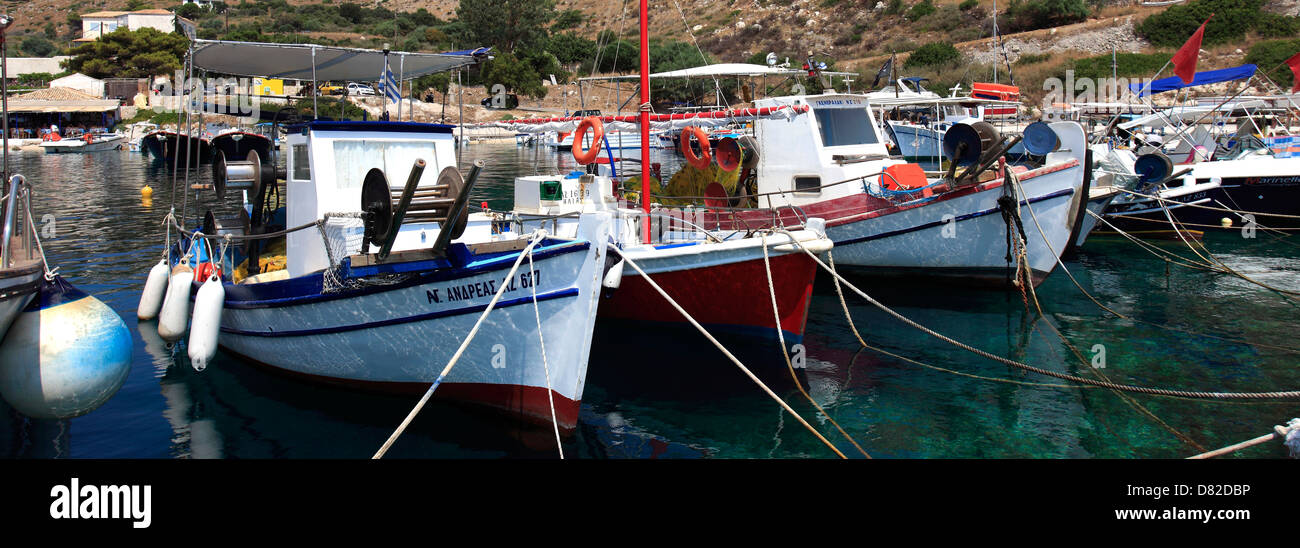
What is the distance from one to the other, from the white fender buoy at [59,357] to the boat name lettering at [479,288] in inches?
109

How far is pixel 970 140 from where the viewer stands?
1312cm

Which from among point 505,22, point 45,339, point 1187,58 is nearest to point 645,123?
point 45,339

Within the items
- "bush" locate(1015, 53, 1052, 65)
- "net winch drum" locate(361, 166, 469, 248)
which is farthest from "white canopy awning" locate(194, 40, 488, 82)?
"bush" locate(1015, 53, 1052, 65)

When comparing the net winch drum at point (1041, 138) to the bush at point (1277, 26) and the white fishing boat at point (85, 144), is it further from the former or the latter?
the white fishing boat at point (85, 144)

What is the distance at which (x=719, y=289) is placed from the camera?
10.4 m

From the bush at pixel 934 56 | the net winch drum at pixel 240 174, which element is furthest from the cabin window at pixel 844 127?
the bush at pixel 934 56

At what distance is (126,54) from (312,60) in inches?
3059

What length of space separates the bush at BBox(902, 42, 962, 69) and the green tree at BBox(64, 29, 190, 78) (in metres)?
60.4

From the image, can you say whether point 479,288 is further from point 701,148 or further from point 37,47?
→ point 37,47

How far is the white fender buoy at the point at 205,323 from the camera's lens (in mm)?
8664

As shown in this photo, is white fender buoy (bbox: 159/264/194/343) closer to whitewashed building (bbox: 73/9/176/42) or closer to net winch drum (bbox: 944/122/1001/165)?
net winch drum (bbox: 944/122/1001/165)

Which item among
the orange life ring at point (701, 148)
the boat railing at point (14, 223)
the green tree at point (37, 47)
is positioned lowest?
the boat railing at point (14, 223)
